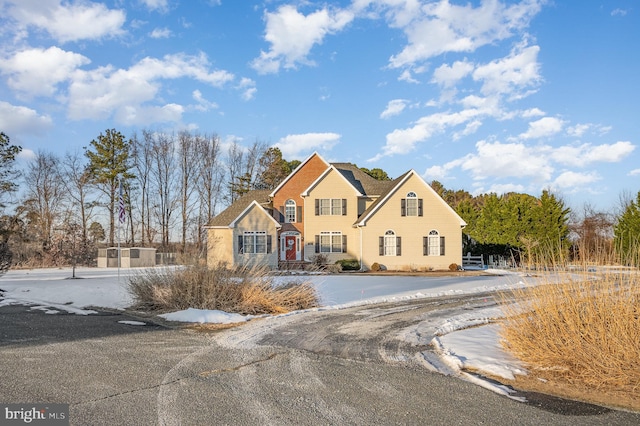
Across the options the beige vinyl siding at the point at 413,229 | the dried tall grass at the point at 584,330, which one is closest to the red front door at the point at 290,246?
the beige vinyl siding at the point at 413,229

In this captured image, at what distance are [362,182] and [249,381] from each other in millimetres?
31817

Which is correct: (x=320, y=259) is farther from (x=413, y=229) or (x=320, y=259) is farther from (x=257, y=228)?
(x=413, y=229)

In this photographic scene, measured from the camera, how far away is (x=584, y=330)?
251 inches

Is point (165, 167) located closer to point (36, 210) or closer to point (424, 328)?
point (36, 210)

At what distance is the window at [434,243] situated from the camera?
107 ft

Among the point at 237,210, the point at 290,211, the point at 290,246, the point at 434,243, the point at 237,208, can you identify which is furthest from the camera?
the point at 237,208

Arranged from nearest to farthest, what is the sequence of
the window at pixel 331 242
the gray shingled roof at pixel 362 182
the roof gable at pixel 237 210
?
1. the roof gable at pixel 237 210
2. the window at pixel 331 242
3. the gray shingled roof at pixel 362 182

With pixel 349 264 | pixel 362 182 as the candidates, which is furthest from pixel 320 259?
pixel 362 182

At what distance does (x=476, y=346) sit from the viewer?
8.49 meters

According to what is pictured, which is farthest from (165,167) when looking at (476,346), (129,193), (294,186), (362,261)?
(476,346)

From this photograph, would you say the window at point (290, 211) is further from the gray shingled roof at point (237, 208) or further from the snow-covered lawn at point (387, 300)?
the snow-covered lawn at point (387, 300)

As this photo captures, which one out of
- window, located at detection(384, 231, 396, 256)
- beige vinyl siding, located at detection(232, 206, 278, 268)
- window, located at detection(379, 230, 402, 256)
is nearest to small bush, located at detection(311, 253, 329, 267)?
beige vinyl siding, located at detection(232, 206, 278, 268)

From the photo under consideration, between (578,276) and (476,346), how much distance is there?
7.10 feet

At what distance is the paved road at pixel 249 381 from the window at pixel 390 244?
2212 cm
